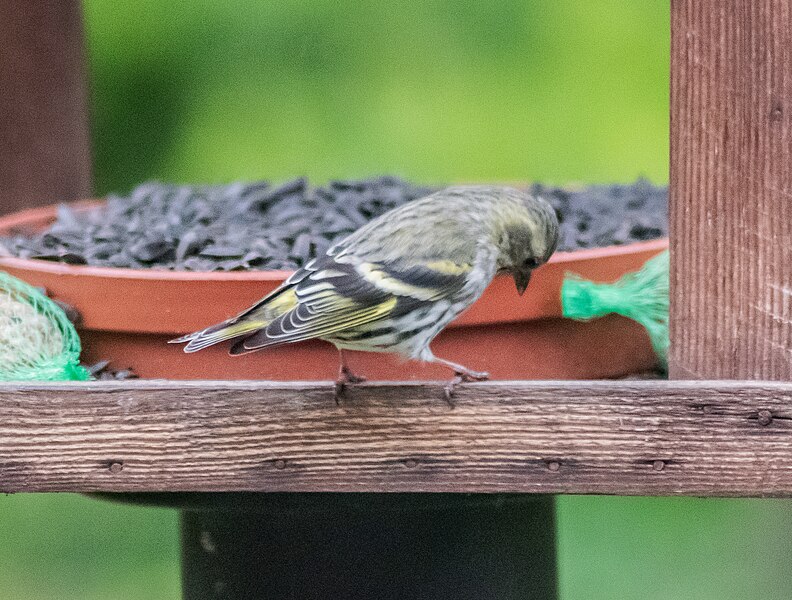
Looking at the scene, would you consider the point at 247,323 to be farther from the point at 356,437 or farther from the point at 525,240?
the point at 525,240

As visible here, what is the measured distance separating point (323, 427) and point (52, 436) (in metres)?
0.41

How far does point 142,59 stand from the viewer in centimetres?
376

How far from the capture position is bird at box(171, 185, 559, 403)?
1929 millimetres

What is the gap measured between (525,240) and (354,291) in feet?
1.14

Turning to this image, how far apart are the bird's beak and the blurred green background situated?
1611 millimetres

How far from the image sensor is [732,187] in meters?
1.84

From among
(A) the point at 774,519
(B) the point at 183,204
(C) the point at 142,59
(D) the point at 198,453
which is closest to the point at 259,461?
(D) the point at 198,453

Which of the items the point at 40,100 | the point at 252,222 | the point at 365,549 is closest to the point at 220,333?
the point at 365,549

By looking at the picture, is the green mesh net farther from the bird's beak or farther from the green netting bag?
the green netting bag

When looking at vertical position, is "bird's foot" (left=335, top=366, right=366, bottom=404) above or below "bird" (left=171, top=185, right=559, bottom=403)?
below

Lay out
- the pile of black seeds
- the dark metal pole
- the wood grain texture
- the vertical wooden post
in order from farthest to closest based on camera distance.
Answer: the vertical wooden post < the pile of black seeds < the dark metal pole < the wood grain texture

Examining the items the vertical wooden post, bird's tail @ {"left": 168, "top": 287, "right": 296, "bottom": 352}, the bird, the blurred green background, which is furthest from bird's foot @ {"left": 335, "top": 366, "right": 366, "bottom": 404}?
the blurred green background

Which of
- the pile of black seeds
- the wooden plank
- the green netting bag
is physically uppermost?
the pile of black seeds

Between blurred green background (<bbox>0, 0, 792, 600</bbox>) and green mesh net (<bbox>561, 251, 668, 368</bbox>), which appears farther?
blurred green background (<bbox>0, 0, 792, 600</bbox>)
